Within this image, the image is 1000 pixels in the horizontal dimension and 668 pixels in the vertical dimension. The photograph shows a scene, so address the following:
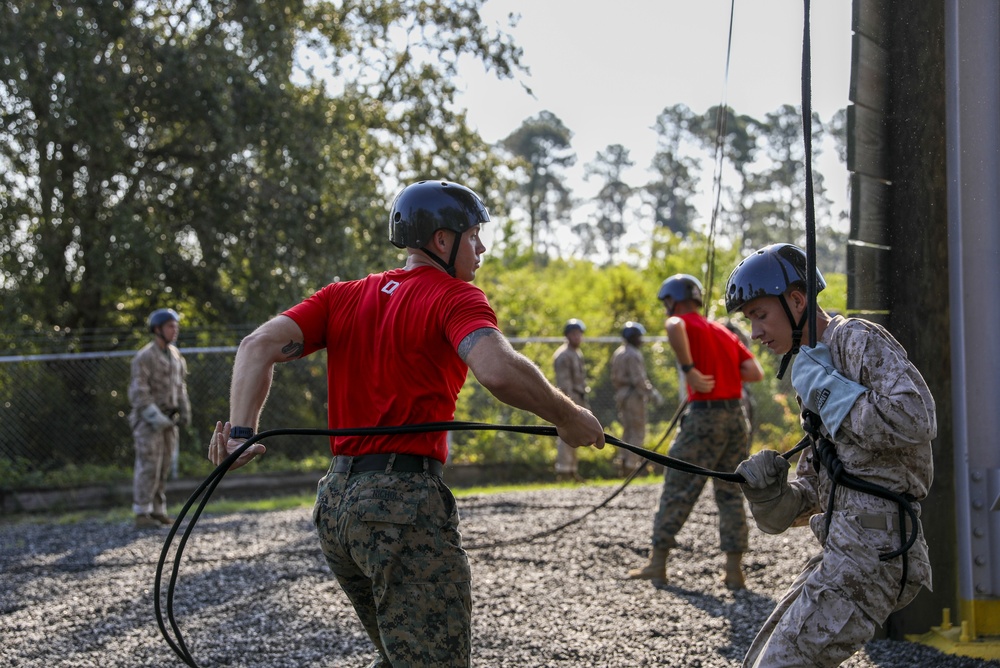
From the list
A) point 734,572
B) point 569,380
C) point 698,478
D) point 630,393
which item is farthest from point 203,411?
point 734,572

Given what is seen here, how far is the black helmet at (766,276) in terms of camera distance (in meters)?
3.52

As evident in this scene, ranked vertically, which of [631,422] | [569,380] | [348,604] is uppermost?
[569,380]

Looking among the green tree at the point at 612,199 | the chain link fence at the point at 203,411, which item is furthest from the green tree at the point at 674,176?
the chain link fence at the point at 203,411

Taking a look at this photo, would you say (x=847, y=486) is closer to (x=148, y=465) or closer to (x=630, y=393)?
(x=148, y=465)

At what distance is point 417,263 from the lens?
11.9 feet

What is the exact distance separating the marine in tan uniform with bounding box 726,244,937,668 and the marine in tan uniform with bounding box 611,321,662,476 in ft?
43.5

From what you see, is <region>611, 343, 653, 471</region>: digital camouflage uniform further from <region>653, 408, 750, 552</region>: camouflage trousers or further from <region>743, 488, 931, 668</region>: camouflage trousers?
<region>743, 488, 931, 668</region>: camouflage trousers

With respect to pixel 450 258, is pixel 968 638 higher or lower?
lower

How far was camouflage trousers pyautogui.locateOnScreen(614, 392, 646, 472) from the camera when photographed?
16.8m

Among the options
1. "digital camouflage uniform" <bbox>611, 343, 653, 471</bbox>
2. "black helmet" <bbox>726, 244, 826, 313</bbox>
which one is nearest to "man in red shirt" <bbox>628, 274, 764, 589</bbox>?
"black helmet" <bbox>726, 244, 826, 313</bbox>

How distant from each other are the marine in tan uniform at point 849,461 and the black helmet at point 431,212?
99 cm

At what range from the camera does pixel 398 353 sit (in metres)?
3.33

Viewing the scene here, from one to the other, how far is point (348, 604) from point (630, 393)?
10313mm

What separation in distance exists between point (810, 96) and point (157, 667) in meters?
4.60
